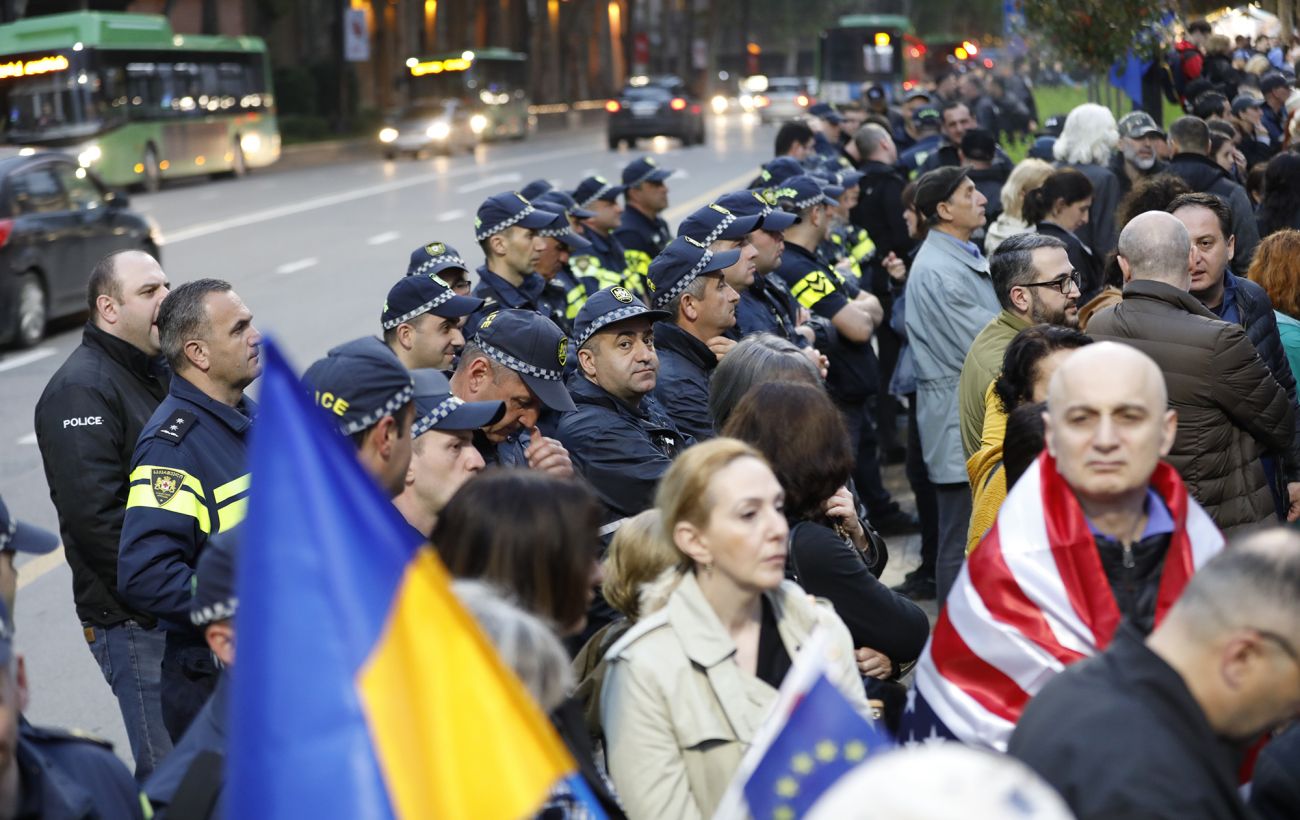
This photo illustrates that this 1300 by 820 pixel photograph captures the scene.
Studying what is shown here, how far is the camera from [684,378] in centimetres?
671

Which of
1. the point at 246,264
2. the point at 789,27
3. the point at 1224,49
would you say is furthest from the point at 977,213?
the point at 789,27

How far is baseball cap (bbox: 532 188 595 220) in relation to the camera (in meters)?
8.85

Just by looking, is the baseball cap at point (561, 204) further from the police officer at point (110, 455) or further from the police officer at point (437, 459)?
the police officer at point (437, 459)

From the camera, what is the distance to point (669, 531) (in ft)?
12.7

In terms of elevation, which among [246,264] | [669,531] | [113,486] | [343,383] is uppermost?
[343,383]

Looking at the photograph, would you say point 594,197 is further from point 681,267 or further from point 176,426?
point 176,426

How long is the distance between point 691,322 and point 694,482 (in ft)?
10.7

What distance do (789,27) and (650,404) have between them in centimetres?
9835

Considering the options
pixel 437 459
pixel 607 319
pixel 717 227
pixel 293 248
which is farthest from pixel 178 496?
pixel 293 248

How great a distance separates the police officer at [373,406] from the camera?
414 centimetres

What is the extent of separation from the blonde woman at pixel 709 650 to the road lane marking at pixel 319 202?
21.2 m

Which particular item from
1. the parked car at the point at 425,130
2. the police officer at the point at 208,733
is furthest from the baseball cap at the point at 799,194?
the parked car at the point at 425,130

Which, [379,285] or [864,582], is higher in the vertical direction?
[864,582]

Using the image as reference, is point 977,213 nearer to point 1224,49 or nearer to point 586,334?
point 586,334
